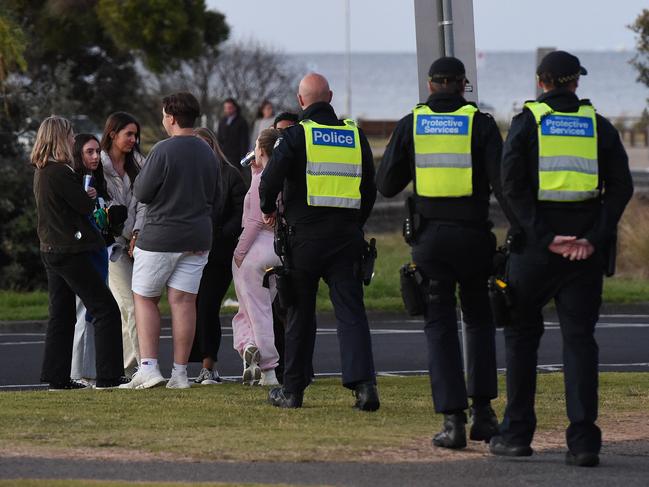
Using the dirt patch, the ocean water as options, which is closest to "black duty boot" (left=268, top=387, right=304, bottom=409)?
the dirt patch

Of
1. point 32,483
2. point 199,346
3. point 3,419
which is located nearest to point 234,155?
point 199,346

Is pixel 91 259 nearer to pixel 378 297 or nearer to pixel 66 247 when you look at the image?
pixel 66 247

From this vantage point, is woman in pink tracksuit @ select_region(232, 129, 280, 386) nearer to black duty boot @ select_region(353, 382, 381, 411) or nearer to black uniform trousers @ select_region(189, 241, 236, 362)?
black uniform trousers @ select_region(189, 241, 236, 362)

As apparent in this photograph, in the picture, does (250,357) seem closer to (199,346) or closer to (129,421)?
(199,346)

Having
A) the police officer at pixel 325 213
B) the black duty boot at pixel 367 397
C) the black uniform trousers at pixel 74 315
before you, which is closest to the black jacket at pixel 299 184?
the police officer at pixel 325 213

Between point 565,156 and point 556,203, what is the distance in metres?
0.24

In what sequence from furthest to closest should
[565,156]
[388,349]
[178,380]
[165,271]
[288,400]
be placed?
[388,349] < [178,380] < [165,271] < [288,400] < [565,156]

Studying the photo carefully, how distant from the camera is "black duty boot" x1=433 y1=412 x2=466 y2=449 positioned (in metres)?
8.06

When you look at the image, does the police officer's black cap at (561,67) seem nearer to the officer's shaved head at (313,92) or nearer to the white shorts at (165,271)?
the officer's shaved head at (313,92)

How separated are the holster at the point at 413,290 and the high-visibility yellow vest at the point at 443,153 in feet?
1.36

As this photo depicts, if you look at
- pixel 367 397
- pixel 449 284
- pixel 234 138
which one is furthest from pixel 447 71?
pixel 234 138

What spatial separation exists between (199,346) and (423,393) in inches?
73.5

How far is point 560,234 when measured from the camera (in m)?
7.67

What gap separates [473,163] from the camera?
8.18 metres
